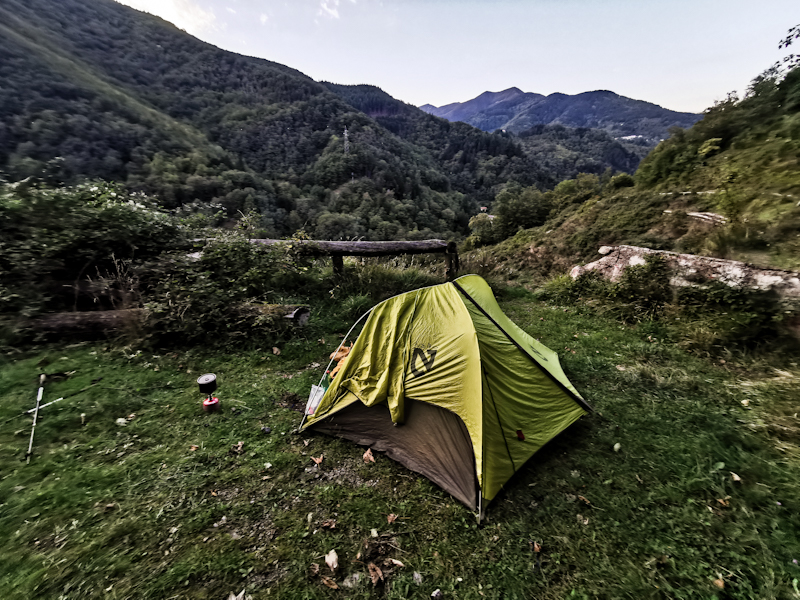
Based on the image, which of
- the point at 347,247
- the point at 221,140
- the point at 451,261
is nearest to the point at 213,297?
the point at 347,247

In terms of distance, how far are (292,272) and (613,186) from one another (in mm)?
14018

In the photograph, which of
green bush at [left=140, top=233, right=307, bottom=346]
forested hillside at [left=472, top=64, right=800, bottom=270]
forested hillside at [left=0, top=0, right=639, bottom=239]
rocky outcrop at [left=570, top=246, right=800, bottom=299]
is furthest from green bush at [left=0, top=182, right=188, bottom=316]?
forested hillside at [left=472, top=64, right=800, bottom=270]

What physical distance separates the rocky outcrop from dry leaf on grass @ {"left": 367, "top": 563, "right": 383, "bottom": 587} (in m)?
6.51

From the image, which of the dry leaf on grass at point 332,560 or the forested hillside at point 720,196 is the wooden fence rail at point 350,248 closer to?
the forested hillside at point 720,196

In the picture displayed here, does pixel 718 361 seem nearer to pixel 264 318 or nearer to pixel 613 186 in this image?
pixel 264 318

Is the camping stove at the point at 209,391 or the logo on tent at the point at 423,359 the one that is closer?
the logo on tent at the point at 423,359

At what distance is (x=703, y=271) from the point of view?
5.72m

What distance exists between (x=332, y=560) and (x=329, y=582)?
0.44 feet

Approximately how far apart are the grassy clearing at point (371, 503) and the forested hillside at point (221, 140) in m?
5.42

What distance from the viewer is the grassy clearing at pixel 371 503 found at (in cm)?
220

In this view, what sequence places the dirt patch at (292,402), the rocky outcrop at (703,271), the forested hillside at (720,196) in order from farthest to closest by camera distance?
the forested hillside at (720,196), the rocky outcrop at (703,271), the dirt patch at (292,402)

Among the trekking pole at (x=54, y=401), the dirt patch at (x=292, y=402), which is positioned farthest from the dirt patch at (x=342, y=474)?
the trekking pole at (x=54, y=401)

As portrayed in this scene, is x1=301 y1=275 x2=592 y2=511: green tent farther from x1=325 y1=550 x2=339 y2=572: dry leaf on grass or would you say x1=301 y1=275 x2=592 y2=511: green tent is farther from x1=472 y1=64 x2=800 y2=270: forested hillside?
x1=472 y1=64 x2=800 y2=270: forested hillside

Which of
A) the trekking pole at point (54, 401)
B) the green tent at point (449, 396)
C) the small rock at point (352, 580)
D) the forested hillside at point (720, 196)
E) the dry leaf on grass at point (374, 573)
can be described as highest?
the forested hillside at point (720, 196)
